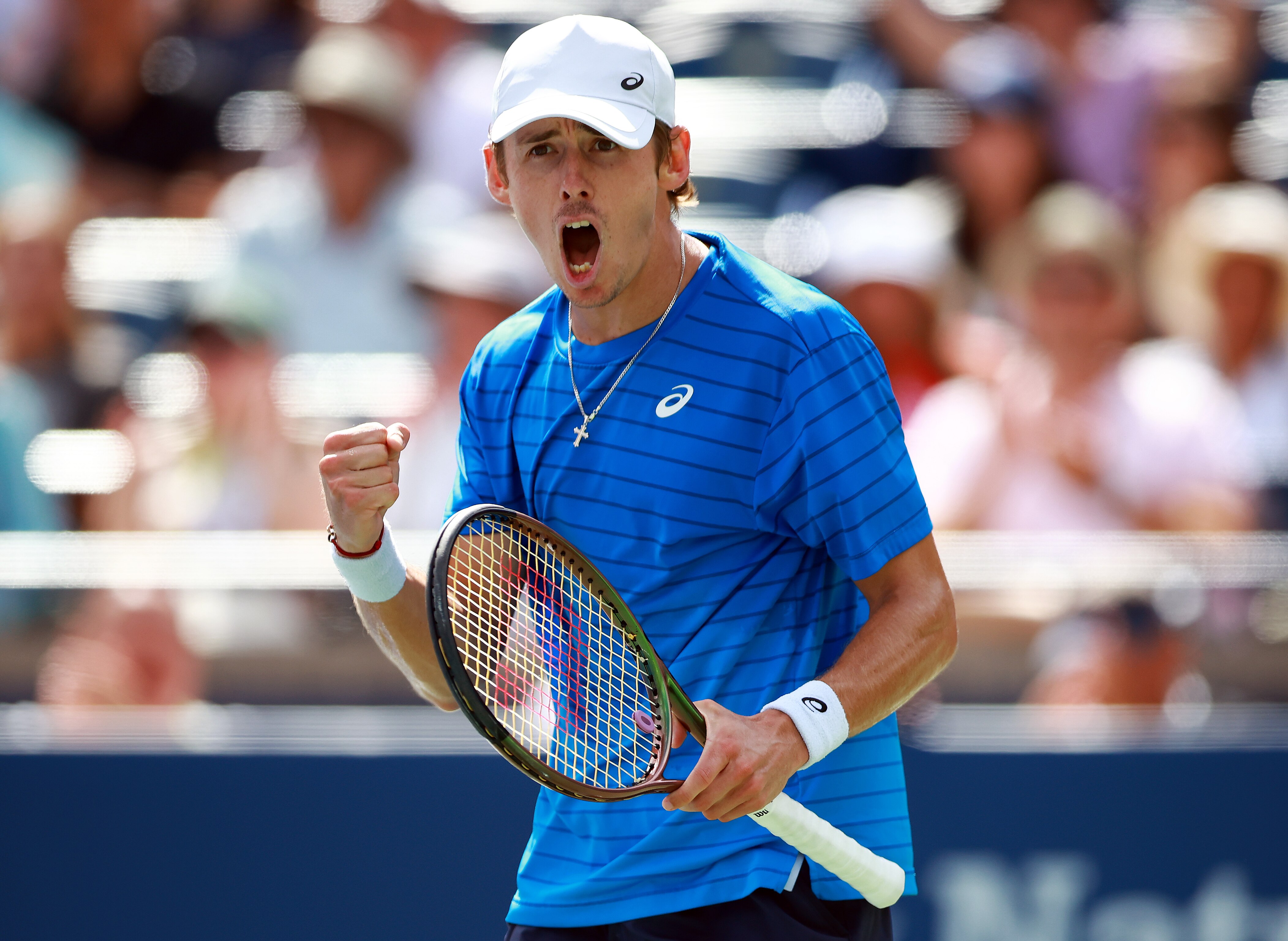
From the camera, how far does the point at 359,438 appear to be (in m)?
1.95

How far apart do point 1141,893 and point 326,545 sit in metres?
2.31

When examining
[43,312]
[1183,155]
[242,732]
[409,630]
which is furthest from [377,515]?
[1183,155]

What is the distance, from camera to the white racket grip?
6.09 ft

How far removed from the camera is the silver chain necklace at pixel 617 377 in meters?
2.07

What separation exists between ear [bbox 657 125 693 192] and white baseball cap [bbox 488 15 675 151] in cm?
5

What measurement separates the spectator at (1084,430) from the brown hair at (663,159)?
219cm

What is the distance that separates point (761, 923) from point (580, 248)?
93cm

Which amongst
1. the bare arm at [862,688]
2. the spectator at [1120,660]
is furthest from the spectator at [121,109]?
the bare arm at [862,688]

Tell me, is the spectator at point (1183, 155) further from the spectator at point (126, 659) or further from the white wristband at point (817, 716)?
the white wristband at point (817, 716)

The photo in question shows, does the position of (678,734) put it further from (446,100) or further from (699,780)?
(446,100)

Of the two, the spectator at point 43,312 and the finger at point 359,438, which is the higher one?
the finger at point 359,438

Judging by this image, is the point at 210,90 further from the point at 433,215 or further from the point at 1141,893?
the point at 1141,893

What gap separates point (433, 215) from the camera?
5016mm

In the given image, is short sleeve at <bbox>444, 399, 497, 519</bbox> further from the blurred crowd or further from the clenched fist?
the blurred crowd
